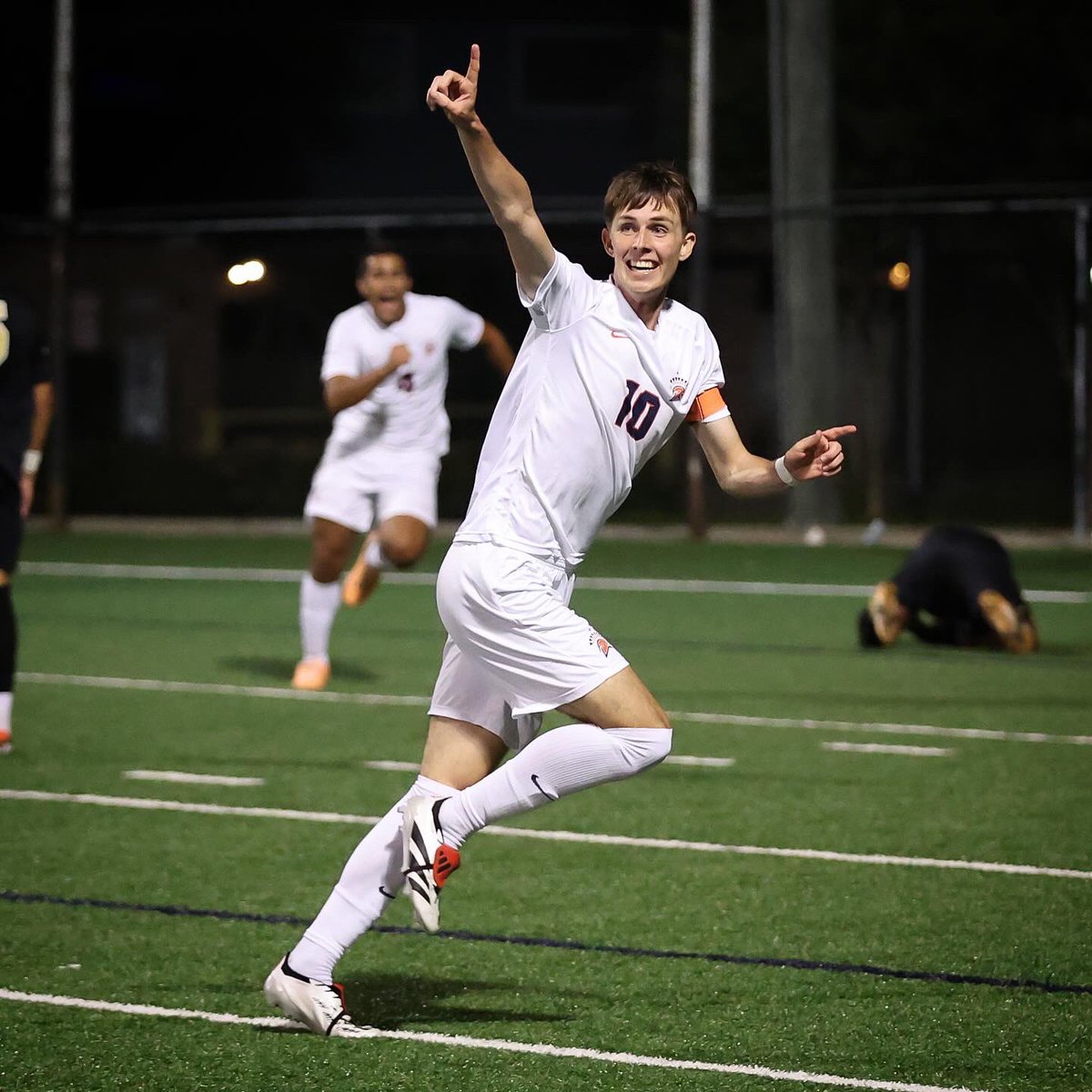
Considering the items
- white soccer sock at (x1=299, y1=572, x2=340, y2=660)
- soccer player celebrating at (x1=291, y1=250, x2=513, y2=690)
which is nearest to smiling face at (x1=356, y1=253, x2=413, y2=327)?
soccer player celebrating at (x1=291, y1=250, x2=513, y2=690)

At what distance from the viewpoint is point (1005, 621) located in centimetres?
1250

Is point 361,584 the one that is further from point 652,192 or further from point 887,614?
point 652,192

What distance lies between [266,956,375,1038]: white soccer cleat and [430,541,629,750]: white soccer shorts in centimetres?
82

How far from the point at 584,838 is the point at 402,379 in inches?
183

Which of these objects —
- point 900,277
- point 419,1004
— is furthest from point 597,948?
point 900,277

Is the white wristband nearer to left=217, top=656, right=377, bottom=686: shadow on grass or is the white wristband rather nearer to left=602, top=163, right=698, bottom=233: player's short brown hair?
left=602, top=163, right=698, bottom=233: player's short brown hair

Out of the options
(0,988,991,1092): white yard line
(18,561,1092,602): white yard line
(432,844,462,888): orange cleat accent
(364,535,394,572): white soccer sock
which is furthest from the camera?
(18,561,1092,602): white yard line

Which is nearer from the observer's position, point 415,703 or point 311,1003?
point 311,1003

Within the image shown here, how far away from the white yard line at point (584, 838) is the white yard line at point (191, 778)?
1.24 feet

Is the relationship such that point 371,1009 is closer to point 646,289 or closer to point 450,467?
point 646,289

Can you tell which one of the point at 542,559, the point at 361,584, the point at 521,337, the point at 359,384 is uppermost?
the point at 521,337

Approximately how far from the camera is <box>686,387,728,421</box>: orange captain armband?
524 centimetres

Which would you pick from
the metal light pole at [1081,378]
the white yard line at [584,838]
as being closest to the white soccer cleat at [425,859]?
the white yard line at [584,838]

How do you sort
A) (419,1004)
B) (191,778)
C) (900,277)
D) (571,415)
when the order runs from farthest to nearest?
(900,277), (191,778), (419,1004), (571,415)
